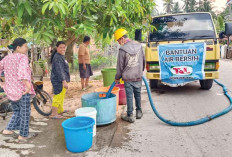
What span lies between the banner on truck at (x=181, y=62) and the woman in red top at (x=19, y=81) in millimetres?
3851

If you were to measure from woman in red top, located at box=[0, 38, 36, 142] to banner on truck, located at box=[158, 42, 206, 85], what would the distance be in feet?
12.6

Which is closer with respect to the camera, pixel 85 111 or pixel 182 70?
pixel 85 111

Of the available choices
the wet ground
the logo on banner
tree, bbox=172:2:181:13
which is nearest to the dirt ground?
the wet ground

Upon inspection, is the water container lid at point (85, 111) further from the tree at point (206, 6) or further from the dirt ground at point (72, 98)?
the tree at point (206, 6)

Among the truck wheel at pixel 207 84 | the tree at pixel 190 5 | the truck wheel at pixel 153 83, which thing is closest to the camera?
the truck wheel at pixel 207 84

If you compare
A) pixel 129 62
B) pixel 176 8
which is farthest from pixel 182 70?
pixel 176 8

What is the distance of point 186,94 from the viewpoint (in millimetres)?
6680

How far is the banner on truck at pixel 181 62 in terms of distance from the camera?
6.02 metres

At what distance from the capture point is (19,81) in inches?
139

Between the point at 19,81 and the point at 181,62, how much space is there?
431 cm

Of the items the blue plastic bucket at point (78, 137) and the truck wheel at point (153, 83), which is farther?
the truck wheel at point (153, 83)

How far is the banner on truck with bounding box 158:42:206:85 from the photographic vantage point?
6016mm

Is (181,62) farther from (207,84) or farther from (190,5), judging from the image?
(190,5)

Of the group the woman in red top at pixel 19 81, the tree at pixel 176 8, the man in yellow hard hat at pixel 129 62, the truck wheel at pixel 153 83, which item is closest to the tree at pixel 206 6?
the tree at pixel 176 8
